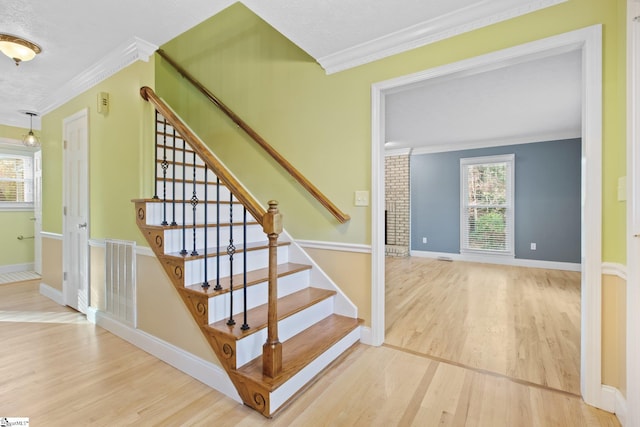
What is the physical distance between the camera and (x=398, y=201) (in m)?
6.77

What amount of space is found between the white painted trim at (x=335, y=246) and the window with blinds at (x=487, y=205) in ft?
14.7

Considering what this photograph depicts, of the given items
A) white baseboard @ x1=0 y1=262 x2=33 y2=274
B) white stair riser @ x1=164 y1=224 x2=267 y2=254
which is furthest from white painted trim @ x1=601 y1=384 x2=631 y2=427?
white baseboard @ x1=0 y1=262 x2=33 y2=274

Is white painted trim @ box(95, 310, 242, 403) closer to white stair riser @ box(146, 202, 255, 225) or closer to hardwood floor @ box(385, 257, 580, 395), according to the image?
white stair riser @ box(146, 202, 255, 225)

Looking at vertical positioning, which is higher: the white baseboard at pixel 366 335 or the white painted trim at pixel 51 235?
the white painted trim at pixel 51 235

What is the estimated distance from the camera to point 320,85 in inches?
103

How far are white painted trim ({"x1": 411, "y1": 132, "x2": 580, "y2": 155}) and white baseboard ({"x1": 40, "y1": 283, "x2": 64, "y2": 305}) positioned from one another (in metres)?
6.43

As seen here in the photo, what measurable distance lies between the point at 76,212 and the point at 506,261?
22.1 ft

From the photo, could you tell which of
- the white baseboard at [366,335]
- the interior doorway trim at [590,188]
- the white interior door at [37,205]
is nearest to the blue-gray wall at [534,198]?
the interior doorway trim at [590,188]

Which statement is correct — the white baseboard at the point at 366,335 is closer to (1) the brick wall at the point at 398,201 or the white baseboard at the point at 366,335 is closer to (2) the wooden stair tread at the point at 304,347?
(2) the wooden stair tread at the point at 304,347

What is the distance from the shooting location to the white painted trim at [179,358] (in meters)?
1.81

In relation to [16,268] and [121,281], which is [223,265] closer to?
[121,281]

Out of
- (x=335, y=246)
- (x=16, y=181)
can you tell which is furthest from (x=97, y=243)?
(x=16, y=181)

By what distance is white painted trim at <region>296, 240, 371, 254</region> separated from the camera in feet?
7.88

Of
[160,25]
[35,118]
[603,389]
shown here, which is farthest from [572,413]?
[35,118]
